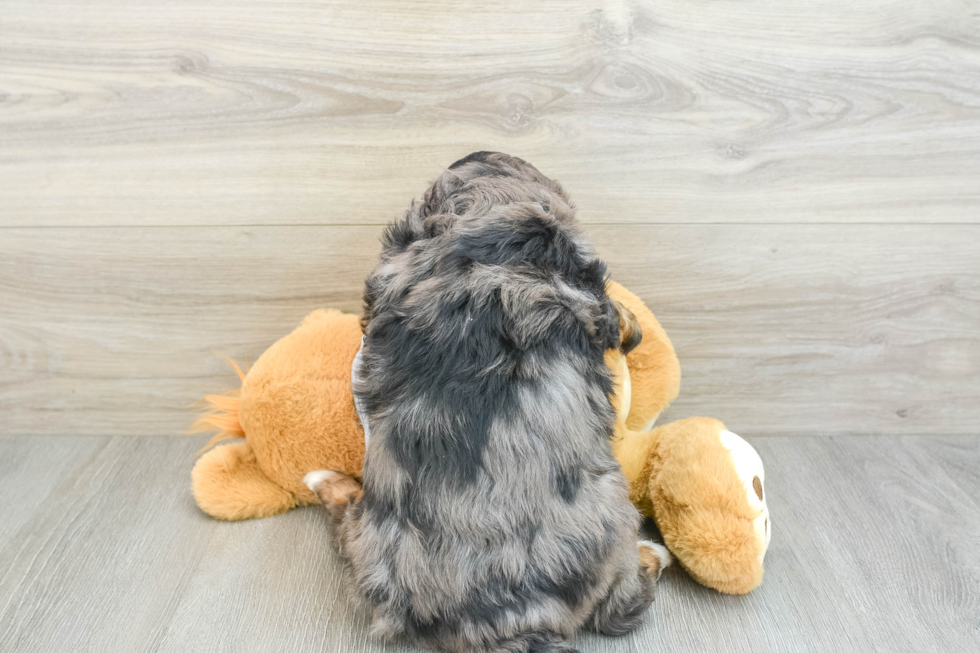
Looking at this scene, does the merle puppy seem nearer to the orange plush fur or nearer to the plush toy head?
the plush toy head

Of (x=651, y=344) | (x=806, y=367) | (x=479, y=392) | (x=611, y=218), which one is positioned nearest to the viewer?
(x=479, y=392)

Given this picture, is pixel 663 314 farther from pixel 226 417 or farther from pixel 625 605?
pixel 226 417

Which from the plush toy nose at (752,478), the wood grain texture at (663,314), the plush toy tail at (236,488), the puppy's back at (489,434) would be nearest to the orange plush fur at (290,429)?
the plush toy tail at (236,488)

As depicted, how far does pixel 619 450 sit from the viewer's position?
126 centimetres

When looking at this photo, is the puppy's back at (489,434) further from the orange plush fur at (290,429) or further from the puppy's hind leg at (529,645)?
the orange plush fur at (290,429)

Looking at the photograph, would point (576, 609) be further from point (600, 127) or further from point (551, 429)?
point (600, 127)

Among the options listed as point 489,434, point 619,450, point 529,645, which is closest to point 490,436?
point 489,434

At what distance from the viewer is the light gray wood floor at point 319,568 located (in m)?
1.08

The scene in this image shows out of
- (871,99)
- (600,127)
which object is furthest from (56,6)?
(871,99)

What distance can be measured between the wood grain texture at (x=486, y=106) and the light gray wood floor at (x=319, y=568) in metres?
0.54

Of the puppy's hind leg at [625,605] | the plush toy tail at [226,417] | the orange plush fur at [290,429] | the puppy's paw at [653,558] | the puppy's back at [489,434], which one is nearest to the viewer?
the puppy's back at [489,434]

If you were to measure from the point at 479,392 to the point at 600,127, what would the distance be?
2.29ft

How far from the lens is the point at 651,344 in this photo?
130cm

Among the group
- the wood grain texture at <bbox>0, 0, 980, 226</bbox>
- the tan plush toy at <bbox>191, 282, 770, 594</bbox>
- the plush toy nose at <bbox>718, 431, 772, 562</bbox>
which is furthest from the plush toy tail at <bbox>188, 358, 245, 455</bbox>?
the plush toy nose at <bbox>718, 431, 772, 562</bbox>
